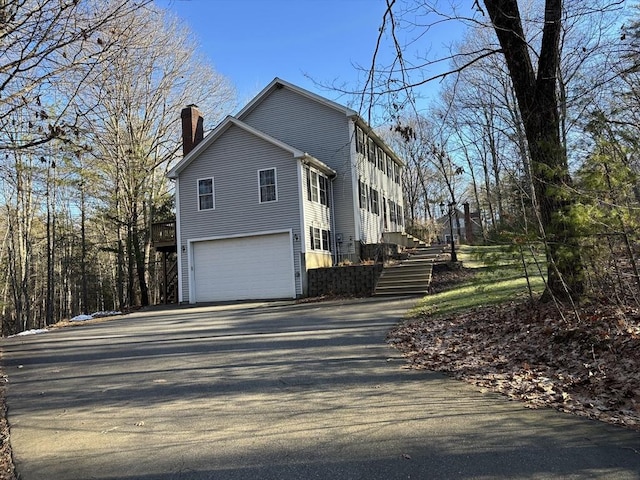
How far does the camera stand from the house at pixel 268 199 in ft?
60.1

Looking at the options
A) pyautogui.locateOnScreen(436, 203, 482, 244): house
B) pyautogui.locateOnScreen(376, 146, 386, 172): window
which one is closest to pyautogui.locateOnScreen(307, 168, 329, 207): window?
pyautogui.locateOnScreen(436, 203, 482, 244): house

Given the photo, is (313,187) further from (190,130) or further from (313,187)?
(190,130)

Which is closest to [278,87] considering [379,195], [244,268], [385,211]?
[379,195]

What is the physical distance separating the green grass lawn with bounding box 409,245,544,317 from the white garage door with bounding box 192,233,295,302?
Result: 6.21 metres

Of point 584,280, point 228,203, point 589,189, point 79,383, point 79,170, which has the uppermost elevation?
point 79,170

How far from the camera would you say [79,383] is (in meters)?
6.72

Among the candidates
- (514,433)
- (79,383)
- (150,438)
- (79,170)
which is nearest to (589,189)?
(514,433)

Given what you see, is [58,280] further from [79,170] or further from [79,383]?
[79,383]

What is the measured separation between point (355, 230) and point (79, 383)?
14889 millimetres

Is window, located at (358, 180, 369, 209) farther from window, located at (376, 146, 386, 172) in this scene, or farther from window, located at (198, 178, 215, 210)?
window, located at (198, 178, 215, 210)

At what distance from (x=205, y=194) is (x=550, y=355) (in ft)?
51.9

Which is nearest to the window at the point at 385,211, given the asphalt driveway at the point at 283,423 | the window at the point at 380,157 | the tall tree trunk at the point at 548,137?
the window at the point at 380,157

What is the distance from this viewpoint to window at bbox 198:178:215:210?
1944cm

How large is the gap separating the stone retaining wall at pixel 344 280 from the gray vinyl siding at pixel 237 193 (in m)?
0.65
